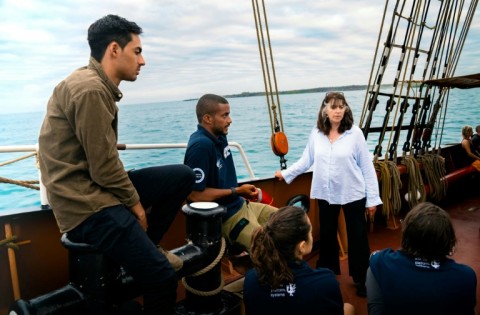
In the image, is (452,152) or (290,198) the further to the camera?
(452,152)

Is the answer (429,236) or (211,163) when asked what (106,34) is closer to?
(211,163)

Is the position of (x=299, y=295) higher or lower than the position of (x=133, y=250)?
lower

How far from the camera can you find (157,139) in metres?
20.9

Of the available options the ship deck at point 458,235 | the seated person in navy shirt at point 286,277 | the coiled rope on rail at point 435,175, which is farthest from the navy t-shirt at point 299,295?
the coiled rope on rail at point 435,175

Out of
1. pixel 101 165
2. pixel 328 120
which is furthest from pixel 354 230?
pixel 101 165

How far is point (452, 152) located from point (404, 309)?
520cm

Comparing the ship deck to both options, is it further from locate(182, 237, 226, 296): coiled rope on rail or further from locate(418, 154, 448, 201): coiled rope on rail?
locate(182, 237, 226, 296): coiled rope on rail

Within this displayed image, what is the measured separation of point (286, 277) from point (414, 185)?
11.1 ft

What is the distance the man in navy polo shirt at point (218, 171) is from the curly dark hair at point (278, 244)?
2.03ft

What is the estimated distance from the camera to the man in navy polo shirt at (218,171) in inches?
82.4

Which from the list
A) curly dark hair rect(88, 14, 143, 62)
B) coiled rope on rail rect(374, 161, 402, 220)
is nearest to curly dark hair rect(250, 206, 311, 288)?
curly dark hair rect(88, 14, 143, 62)

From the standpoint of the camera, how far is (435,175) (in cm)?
471

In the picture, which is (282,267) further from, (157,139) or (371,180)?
(157,139)

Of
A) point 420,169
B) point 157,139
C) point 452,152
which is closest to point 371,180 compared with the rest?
point 420,169
